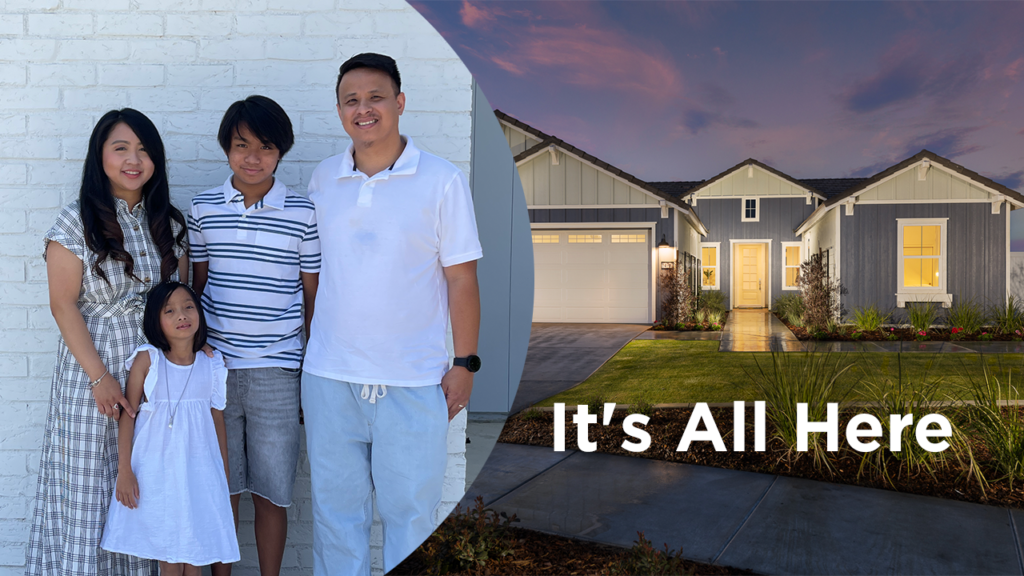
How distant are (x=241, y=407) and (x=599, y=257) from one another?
11.8 m

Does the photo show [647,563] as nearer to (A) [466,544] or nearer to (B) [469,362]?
(A) [466,544]

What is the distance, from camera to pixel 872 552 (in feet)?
9.18

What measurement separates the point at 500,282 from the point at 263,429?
9.00 feet

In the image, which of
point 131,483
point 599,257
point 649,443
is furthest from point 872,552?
point 599,257

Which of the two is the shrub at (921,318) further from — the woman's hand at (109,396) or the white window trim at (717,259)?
the woman's hand at (109,396)

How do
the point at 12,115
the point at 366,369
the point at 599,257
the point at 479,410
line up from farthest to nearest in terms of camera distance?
the point at 599,257
the point at 479,410
the point at 12,115
the point at 366,369

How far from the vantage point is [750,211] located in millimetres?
19703

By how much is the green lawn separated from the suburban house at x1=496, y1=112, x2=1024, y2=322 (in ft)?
13.0

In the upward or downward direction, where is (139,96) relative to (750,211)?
downward

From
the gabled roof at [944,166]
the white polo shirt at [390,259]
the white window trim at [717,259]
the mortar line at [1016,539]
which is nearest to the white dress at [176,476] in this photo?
the white polo shirt at [390,259]

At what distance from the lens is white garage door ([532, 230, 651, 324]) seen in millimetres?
13438

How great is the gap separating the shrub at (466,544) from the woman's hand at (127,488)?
4.06 feet

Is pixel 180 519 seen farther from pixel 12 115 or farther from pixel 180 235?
pixel 12 115

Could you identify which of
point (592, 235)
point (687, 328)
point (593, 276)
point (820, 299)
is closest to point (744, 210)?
point (820, 299)
